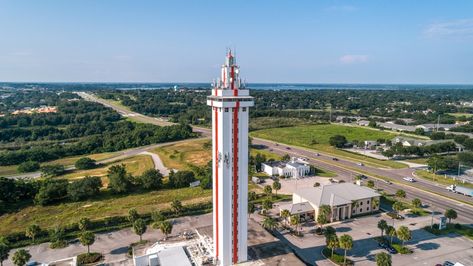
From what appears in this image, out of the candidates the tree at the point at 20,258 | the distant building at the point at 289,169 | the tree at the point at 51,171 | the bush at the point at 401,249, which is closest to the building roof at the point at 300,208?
the bush at the point at 401,249

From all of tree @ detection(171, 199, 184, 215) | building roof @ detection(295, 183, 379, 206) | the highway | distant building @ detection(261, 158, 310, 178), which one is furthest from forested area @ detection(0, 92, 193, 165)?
building roof @ detection(295, 183, 379, 206)

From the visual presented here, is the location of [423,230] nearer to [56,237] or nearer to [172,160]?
[56,237]

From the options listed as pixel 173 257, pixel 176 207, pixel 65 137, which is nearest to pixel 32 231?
pixel 176 207

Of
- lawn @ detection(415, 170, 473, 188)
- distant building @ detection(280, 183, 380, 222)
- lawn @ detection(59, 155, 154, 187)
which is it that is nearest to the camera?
distant building @ detection(280, 183, 380, 222)

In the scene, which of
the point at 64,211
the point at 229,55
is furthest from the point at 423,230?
the point at 64,211

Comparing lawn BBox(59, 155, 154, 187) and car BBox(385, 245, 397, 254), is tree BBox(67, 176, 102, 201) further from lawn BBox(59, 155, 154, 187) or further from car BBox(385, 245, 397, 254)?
car BBox(385, 245, 397, 254)
